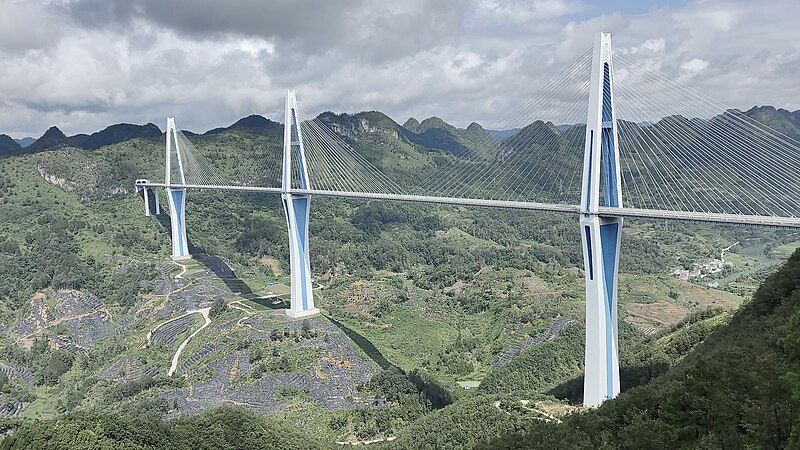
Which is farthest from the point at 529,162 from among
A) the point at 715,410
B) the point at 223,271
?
the point at 715,410

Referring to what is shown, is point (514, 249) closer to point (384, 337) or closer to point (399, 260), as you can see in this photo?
point (399, 260)

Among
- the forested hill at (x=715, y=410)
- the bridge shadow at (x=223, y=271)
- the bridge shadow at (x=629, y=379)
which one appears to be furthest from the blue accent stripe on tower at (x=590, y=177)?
the bridge shadow at (x=223, y=271)

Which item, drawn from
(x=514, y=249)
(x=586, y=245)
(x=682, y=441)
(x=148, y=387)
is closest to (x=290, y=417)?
(x=148, y=387)

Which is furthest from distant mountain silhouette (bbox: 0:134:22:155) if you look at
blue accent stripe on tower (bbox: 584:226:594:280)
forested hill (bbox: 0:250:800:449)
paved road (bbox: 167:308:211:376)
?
blue accent stripe on tower (bbox: 584:226:594:280)

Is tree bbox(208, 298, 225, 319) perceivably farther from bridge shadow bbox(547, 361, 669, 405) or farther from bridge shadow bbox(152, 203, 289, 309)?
bridge shadow bbox(547, 361, 669, 405)

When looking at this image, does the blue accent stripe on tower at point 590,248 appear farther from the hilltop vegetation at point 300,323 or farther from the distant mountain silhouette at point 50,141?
the distant mountain silhouette at point 50,141
